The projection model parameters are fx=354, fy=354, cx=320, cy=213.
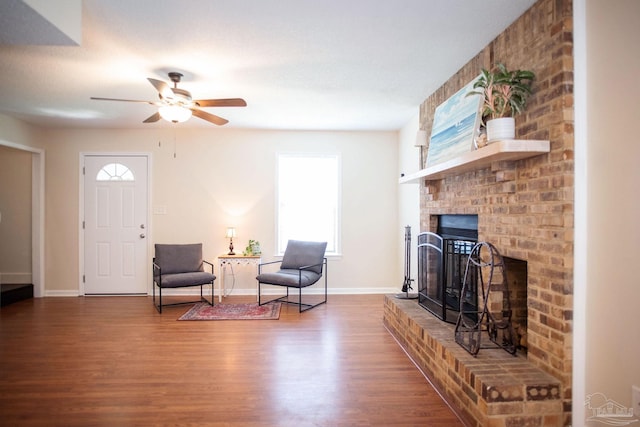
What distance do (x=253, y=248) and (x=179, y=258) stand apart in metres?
1.03

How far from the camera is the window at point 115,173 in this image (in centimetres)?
536

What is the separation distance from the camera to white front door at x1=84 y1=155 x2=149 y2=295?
210 inches

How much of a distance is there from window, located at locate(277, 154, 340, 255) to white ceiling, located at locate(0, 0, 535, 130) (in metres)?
1.19

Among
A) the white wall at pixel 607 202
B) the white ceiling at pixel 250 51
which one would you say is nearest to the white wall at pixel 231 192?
the white ceiling at pixel 250 51

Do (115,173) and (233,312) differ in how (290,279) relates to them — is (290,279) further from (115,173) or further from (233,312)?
(115,173)

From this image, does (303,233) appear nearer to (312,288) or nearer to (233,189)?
→ (312,288)

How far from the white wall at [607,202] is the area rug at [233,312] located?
10.0 feet

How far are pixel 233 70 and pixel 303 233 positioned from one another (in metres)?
2.89

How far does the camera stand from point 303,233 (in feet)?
18.2

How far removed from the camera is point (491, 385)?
6.13ft

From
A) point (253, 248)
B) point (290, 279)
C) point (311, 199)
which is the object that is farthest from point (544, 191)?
point (253, 248)

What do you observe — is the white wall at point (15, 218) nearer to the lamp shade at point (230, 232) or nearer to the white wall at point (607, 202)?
the lamp shade at point (230, 232)

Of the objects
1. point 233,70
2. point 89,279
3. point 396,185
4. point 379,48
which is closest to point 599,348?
point 379,48

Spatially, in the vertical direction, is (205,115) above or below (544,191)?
above
